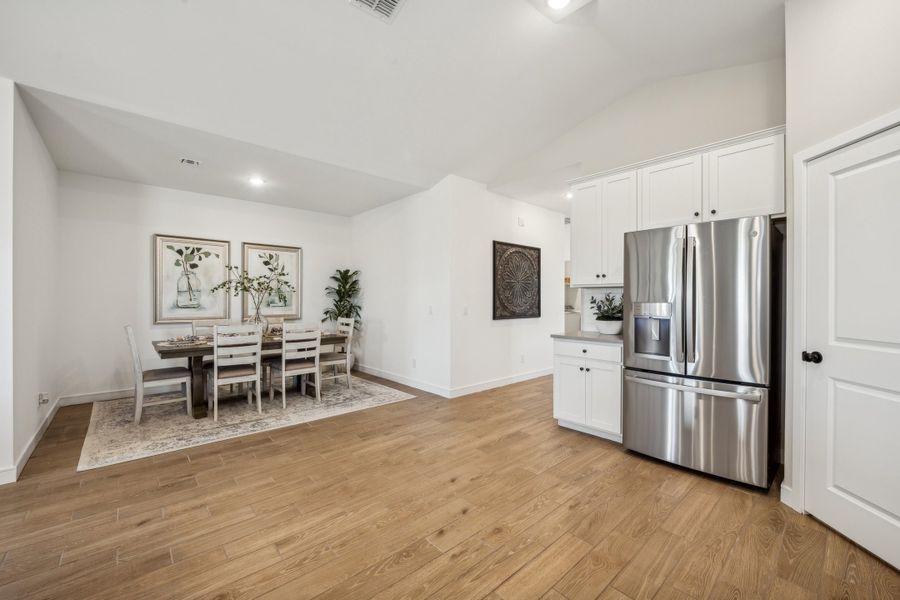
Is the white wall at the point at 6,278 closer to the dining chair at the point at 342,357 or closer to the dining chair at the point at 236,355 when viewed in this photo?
the dining chair at the point at 236,355

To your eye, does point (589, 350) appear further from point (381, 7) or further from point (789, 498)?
point (381, 7)

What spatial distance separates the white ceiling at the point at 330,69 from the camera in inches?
101

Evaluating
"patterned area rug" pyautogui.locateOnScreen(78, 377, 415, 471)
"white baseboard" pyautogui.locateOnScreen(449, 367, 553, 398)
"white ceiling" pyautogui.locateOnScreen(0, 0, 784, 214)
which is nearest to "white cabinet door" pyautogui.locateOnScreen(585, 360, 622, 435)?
"white baseboard" pyautogui.locateOnScreen(449, 367, 553, 398)

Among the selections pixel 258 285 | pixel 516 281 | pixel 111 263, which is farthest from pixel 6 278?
pixel 516 281

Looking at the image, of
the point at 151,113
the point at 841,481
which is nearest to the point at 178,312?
the point at 151,113

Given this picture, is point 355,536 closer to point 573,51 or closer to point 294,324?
point 573,51

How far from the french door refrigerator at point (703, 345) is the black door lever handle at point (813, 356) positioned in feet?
0.84

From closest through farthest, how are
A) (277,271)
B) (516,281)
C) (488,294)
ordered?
(488,294) → (516,281) → (277,271)

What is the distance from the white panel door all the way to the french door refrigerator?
0.96ft

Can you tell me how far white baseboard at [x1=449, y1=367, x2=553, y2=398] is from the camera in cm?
480

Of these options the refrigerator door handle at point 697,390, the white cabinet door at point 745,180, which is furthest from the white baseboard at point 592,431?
the white cabinet door at point 745,180

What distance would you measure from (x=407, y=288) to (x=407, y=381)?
132 cm

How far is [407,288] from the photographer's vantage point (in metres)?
5.44

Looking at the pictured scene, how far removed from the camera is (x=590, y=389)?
11.1 ft
